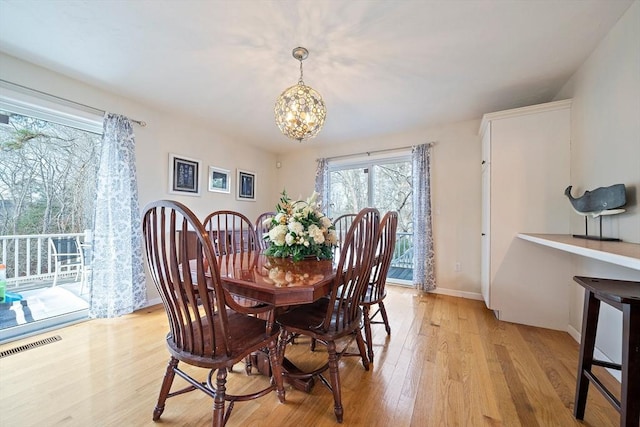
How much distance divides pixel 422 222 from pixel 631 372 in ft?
8.35

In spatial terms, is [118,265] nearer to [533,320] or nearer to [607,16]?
[533,320]

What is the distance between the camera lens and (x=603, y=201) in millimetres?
1628

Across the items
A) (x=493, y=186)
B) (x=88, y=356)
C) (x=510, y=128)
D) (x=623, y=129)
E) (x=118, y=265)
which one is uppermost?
(x=510, y=128)

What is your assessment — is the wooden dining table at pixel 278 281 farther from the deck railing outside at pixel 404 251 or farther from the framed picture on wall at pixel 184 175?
the deck railing outside at pixel 404 251

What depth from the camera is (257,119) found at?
10.7ft

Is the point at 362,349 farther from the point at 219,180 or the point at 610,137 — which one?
the point at 219,180

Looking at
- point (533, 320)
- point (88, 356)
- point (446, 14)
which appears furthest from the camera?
point (533, 320)

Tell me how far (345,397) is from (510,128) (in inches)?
109

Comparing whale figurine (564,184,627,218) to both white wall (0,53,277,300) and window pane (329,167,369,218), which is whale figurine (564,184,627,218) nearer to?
window pane (329,167,369,218)

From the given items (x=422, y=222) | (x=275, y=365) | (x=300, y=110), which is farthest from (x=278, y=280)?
(x=422, y=222)

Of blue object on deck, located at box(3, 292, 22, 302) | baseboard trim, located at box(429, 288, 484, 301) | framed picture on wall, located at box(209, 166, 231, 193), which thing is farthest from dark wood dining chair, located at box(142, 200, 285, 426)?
baseboard trim, located at box(429, 288, 484, 301)

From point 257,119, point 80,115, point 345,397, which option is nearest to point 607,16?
point 345,397

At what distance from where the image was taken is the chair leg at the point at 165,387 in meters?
1.23

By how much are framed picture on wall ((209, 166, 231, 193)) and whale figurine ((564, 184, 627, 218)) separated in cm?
400
